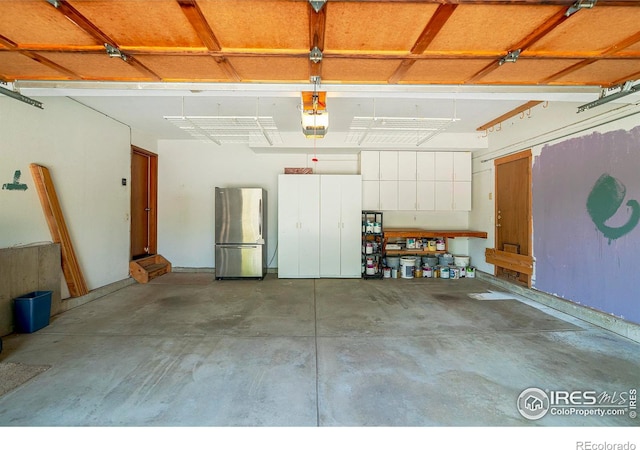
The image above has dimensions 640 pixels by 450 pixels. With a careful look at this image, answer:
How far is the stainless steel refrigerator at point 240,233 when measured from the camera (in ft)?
18.3

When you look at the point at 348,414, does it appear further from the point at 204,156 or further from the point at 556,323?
the point at 204,156

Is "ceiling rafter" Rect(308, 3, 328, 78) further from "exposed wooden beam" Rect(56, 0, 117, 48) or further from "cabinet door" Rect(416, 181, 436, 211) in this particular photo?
"cabinet door" Rect(416, 181, 436, 211)

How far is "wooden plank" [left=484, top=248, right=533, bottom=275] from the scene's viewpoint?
4473 mm

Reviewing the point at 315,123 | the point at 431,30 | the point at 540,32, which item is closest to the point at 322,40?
the point at 431,30

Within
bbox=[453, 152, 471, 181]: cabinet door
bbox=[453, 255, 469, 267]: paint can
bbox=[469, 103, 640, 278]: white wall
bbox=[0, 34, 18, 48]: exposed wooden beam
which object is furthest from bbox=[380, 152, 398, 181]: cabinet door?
bbox=[0, 34, 18, 48]: exposed wooden beam

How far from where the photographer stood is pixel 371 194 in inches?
231

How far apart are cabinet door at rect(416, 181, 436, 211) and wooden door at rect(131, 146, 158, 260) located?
5547 mm

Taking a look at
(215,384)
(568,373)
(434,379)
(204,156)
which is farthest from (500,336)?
(204,156)

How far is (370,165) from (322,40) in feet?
12.9

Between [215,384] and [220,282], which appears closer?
[215,384]

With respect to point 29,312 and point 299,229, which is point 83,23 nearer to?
point 29,312

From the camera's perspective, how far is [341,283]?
5336 millimetres

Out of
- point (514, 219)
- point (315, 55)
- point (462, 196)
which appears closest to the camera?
point (315, 55)

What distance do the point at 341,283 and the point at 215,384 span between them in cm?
338
